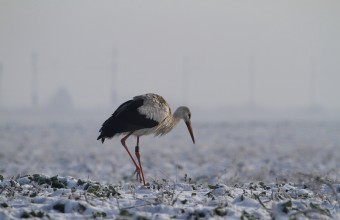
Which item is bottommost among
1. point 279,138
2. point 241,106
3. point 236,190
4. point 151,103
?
point 241,106

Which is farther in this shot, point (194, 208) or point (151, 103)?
point (151, 103)

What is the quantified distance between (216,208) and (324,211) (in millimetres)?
1186

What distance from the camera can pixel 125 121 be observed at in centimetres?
1062

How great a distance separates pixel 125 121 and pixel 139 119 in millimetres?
272

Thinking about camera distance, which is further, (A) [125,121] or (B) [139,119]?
(B) [139,119]

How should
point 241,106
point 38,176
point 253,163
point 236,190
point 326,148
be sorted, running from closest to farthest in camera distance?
point 236,190 → point 38,176 → point 253,163 → point 326,148 → point 241,106

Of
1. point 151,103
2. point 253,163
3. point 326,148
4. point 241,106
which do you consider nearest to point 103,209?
point 151,103

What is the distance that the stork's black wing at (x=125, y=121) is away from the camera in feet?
34.4

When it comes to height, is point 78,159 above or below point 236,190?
below

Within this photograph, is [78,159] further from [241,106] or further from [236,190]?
[241,106]

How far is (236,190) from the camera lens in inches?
331

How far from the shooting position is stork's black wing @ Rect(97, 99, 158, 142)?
10484mm

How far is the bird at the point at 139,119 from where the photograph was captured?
1053 cm

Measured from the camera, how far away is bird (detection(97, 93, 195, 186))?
10531mm
